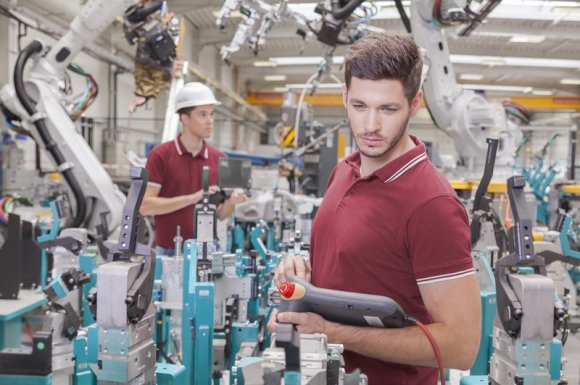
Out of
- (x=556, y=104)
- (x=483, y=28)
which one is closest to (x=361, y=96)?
(x=483, y=28)

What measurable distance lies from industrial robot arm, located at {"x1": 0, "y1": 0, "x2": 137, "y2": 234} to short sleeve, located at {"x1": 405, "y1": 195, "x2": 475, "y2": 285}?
423 centimetres

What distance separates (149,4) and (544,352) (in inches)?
179

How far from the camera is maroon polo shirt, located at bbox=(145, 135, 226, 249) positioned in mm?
3686

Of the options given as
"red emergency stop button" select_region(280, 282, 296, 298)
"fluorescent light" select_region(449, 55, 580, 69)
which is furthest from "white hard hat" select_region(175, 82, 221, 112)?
"fluorescent light" select_region(449, 55, 580, 69)

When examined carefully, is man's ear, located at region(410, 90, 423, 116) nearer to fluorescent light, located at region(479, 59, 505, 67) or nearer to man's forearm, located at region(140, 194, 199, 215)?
man's forearm, located at region(140, 194, 199, 215)

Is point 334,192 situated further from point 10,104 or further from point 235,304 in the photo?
point 10,104

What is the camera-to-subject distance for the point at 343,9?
→ 436cm

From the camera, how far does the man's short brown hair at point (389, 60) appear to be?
1406 millimetres

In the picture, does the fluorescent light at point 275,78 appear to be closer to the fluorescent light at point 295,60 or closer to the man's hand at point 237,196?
the fluorescent light at point 295,60

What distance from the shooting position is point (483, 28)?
9.45 m

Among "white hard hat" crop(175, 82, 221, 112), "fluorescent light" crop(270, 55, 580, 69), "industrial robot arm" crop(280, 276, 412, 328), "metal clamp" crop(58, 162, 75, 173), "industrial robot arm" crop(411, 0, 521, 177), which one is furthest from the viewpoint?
"fluorescent light" crop(270, 55, 580, 69)

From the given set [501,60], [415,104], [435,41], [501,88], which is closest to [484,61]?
[501,60]

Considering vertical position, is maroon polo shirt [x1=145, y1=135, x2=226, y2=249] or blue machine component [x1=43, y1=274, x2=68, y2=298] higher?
maroon polo shirt [x1=145, y1=135, x2=226, y2=249]

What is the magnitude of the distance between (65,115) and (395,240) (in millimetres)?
4514
